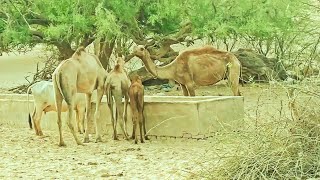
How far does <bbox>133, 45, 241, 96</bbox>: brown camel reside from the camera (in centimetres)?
1223

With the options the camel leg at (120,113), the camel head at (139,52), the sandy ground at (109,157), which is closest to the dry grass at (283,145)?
the sandy ground at (109,157)

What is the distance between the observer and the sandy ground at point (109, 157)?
24.8 feet

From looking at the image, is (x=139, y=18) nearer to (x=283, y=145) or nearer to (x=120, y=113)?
(x=120, y=113)

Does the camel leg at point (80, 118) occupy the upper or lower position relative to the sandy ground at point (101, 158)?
upper

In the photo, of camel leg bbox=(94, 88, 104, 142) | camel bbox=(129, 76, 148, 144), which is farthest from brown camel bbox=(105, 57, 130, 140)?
camel bbox=(129, 76, 148, 144)

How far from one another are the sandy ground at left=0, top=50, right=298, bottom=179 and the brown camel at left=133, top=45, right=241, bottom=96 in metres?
1.97

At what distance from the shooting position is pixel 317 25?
5766 millimetres

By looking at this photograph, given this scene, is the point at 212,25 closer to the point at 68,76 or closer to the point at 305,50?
the point at 68,76

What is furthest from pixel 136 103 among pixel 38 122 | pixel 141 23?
pixel 141 23

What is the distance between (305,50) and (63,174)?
→ 3.07 meters

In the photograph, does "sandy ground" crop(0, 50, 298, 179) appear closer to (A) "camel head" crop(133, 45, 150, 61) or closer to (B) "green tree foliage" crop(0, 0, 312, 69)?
(A) "camel head" crop(133, 45, 150, 61)

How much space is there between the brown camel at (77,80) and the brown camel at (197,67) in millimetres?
1751

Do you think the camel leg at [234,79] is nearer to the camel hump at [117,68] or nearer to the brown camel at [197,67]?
the brown camel at [197,67]

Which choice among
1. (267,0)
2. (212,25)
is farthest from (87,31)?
(267,0)
